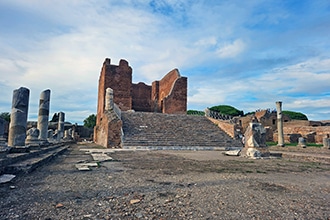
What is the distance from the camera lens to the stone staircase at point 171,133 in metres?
12.8

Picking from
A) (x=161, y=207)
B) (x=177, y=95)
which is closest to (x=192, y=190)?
(x=161, y=207)

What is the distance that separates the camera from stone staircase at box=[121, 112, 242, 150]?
1279 centimetres

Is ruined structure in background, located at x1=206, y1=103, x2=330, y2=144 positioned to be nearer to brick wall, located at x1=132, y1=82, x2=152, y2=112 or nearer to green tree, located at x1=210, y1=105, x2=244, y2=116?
brick wall, located at x1=132, y1=82, x2=152, y2=112

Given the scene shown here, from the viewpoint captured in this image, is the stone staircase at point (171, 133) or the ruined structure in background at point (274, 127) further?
the ruined structure in background at point (274, 127)

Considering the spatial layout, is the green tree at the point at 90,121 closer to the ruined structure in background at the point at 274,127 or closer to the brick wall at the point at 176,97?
the brick wall at the point at 176,97

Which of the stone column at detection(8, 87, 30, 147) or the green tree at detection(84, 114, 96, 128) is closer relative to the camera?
the stone column at detection(8, 87, 30, 147)

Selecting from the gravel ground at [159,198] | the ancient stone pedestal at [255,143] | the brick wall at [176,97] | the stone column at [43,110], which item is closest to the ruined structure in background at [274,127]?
the ancient stone pedestal at [255,143]

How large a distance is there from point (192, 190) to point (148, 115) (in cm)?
1462

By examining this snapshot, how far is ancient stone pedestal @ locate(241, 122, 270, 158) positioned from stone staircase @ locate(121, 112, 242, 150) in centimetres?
413

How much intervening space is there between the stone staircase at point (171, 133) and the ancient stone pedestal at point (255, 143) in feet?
13.6

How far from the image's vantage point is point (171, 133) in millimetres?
14734

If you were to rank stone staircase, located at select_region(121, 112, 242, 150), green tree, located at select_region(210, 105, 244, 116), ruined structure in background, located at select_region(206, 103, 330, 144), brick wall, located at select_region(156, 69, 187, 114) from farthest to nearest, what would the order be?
green tree, located at select_region(210, 105, 244, 116)
brick wall, located at select_region(156, 69, 187, 114)
ruined structure in background, located at select_region(206, 103, 330, 144)
stone staircase, located at select_region(121, 112, 242, 150)

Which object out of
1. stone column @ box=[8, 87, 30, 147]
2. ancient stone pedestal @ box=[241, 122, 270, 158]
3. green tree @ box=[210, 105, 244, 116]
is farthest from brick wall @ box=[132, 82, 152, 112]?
green tree @ box=[210, 105, 244, 116]

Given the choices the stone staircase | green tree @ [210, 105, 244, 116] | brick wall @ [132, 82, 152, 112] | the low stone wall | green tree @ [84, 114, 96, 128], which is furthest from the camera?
green tree @ [210, 105, 244, 116]
